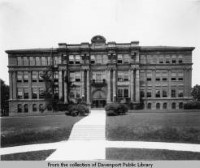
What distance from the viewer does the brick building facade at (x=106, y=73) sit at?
4247 centimetres

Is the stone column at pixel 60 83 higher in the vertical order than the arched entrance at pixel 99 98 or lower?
higher

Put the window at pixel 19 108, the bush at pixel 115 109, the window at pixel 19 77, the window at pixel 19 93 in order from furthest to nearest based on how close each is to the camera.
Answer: the window at pixel 19 77
the window at pixel 19 93
the window at pixel 19 108
the bush at pixel 115 109

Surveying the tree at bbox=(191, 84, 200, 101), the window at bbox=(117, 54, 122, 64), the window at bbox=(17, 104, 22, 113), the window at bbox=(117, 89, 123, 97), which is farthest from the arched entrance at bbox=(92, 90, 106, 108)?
the tree at bbox=(191, 84, 200, 101)

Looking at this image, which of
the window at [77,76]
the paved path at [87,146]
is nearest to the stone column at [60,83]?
the window at [77,76]

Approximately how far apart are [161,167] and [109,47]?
34492 mm

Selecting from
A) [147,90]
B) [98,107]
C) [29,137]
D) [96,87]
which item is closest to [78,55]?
[96,87]

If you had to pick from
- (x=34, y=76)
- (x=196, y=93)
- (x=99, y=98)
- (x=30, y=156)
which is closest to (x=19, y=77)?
(x=34, y=76)

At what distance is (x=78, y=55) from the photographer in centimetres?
4344

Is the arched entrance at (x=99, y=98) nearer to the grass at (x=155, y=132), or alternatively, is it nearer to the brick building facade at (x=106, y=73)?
the brick building facade at (x=106, y=73)

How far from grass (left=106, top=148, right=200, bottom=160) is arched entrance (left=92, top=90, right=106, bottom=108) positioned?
29831 mm

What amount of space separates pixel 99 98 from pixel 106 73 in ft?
18.1

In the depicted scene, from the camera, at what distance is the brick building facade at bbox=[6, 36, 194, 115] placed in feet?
139

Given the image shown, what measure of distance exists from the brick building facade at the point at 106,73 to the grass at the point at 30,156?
96.4 ft

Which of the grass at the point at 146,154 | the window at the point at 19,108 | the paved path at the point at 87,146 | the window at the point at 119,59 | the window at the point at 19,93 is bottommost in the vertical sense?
the window at the point at 19,108
